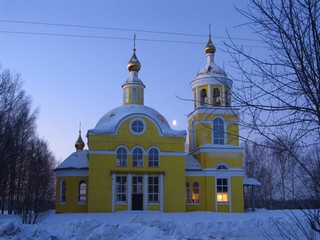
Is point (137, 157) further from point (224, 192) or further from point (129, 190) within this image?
point (224, 192)

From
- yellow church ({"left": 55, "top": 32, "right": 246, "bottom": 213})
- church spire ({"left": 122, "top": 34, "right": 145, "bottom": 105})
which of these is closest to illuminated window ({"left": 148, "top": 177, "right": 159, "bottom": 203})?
yellow church ({"left": 55, "top": 32, "right": 246, "bottom": 213})

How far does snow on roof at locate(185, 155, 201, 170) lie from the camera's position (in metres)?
33.1

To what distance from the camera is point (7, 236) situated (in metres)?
13.0

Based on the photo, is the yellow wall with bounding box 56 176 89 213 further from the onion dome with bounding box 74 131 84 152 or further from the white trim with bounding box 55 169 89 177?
the onion dome with bounding box 74 131 84 152

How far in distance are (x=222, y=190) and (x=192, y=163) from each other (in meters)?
3.10

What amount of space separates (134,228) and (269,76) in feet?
45.1

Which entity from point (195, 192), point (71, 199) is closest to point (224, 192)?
point (195, 192)

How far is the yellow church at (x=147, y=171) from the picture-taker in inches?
1199

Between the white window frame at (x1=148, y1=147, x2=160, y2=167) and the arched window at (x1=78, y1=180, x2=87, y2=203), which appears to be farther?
the arched window at (x1=78, y1=180, x2=87, y2=203)

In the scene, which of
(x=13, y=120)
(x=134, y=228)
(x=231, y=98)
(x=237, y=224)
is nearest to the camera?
(x=231, y=98)

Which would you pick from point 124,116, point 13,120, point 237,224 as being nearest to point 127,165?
point 124,116

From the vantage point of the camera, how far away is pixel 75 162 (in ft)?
A: 105

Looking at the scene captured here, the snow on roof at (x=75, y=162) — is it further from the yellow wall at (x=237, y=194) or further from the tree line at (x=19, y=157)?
the yellow wall at (x=237, y=194)

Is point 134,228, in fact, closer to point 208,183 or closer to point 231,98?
point 231,98
